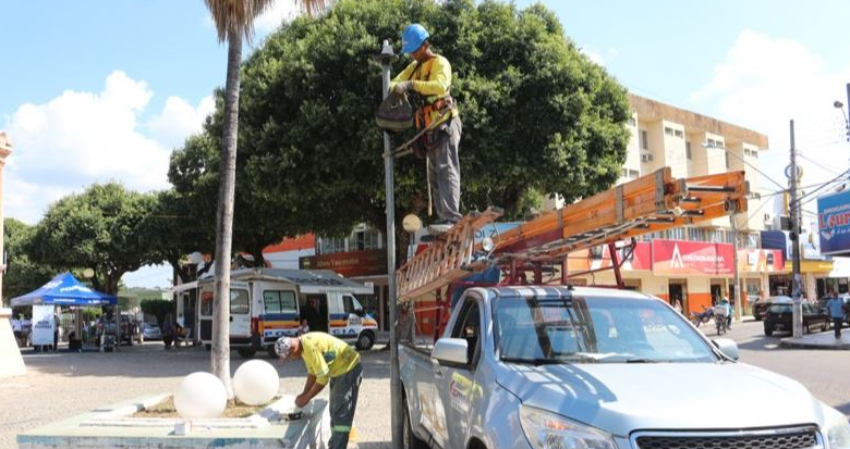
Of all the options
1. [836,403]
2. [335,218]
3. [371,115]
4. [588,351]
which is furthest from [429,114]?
[335,218]

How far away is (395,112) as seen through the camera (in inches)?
277

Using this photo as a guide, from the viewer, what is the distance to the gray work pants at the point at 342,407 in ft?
21.7

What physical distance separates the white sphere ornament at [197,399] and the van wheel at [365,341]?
16818mm

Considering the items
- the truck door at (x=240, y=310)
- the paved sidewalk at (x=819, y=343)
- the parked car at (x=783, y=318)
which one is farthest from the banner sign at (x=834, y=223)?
the truck door at (x=240, y=310)

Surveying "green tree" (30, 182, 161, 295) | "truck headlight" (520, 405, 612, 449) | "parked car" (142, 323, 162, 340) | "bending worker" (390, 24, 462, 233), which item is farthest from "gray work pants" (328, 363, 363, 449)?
"parked car" (142, 323, 162, 340)

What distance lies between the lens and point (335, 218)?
24.8 m

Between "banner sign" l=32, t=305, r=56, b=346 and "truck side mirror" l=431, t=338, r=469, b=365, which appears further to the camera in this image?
"banner sign" l=32, t=305, r=56, b=346

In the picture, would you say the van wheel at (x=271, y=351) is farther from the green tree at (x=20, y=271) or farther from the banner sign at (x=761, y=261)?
the banner sign at (x=761, y=261)

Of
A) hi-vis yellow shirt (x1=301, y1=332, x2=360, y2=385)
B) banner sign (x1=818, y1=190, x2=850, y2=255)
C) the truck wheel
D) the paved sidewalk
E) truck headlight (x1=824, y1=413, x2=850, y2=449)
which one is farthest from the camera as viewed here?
banner sign (x1=818, y1=190, x2=850, y2=255)

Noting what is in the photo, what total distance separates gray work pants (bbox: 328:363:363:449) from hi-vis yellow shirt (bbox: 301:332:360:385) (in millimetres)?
86

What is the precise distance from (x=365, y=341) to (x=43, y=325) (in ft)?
48.4

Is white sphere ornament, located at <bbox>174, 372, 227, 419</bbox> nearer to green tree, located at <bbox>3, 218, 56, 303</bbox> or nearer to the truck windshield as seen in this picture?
the truck windshield

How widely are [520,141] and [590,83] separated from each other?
276cm

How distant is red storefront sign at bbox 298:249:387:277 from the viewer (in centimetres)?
3547
